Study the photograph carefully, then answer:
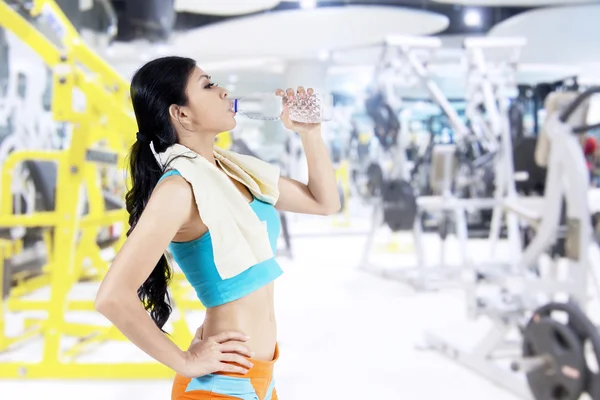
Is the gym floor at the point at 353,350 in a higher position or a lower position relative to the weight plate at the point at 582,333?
lower

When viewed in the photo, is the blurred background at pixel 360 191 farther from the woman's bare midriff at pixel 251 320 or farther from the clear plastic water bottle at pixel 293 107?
the woman's bare midriff at pixel 251 320

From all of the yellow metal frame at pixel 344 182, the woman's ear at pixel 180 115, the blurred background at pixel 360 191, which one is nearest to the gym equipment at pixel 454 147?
the blurred background at pixel 360 191

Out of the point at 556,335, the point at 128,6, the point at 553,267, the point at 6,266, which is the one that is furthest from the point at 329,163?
the point at 128,6

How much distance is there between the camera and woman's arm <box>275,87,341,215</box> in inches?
47.6

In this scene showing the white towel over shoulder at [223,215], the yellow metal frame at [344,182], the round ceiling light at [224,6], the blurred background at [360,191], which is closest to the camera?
the white towel over shoulder at [223,215]

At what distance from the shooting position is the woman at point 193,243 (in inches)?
34.7

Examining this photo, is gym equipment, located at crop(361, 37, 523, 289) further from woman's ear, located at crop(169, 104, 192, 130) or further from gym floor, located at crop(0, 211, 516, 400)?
woman's ear, located at crop(169, 104, 192, 130)

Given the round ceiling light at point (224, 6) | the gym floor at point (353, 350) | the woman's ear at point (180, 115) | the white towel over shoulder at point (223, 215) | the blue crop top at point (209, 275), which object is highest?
the round ceiling light at point (224, 6)

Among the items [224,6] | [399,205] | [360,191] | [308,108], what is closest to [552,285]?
[308,108]

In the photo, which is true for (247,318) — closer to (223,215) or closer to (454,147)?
(223,215)

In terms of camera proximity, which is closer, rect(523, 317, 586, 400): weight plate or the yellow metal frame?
rect(523, 317, 586, 400): weight plate

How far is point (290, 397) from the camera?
2.53 m

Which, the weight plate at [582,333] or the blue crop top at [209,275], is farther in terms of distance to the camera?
the weight plate at [582,333]

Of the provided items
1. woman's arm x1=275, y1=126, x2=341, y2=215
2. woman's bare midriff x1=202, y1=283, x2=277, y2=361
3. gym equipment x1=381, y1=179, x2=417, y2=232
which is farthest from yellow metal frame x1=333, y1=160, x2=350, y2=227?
woman's bare midriff x1=202, y1=283, x2=277, y2=361
